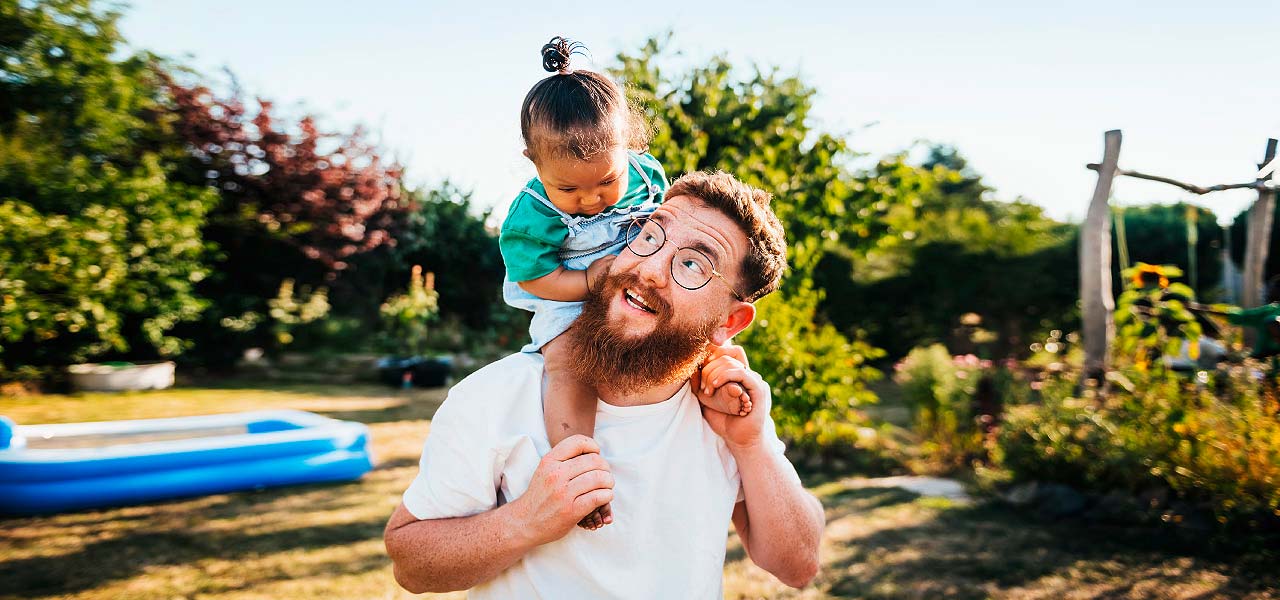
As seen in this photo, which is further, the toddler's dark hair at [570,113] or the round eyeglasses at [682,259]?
the toddler's dark hair at [570,113]

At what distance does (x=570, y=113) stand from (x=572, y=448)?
2.74ft

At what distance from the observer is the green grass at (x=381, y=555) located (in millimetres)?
4520

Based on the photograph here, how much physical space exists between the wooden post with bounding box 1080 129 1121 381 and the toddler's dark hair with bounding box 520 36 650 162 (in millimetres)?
5217

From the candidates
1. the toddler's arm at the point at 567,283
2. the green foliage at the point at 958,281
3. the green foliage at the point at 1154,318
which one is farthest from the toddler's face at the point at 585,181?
the green foliage at the point at 958,281

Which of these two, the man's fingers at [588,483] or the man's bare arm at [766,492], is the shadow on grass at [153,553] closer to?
the man's bare arm at [766,492]

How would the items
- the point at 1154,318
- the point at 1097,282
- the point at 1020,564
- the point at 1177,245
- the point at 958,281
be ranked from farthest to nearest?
1. the point at 958,281
2. the point at 1177,245
3. the point at 1097,282
4. the point at 1154,318
5. the point at 1020,564

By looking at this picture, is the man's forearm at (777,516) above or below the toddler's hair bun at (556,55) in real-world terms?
below

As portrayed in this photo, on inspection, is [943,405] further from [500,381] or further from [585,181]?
[500,381]

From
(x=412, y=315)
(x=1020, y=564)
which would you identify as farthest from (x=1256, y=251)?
(x=412, y=315)

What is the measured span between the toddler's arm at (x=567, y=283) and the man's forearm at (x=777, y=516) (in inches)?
22.0

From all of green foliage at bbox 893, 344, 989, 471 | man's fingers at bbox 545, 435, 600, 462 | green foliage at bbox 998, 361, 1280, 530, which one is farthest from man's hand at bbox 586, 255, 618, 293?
green foliage at bbox 893, 344, 989, 471

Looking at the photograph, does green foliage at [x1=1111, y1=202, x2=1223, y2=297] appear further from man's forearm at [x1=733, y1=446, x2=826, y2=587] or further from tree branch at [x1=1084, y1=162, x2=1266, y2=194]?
man's forearm at [x1=733, y1=446, x2=826, y2=587]

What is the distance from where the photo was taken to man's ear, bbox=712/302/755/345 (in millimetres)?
1960

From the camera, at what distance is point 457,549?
163cm
